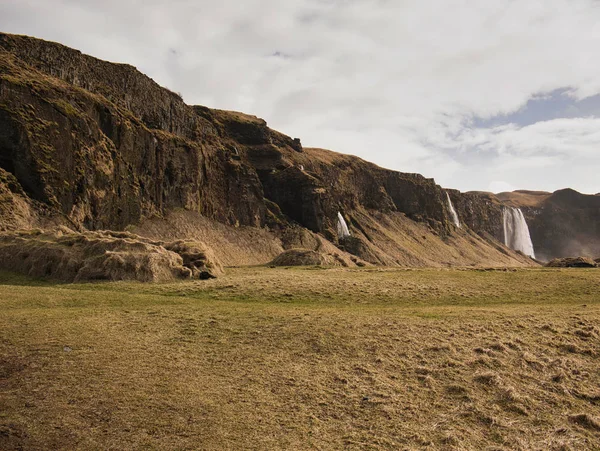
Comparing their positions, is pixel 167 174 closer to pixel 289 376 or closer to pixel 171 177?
pixel 171 177

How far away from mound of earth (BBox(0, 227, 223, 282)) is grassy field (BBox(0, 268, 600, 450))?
8.42 metres

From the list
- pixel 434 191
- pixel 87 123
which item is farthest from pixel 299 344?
pixel 434 191

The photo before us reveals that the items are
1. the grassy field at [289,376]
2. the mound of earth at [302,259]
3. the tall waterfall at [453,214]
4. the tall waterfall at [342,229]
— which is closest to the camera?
the grassy field at [289,376]

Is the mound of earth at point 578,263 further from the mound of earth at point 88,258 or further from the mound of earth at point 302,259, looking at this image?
the mound of earth at point 88,258

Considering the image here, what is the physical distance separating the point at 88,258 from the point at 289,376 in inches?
1139

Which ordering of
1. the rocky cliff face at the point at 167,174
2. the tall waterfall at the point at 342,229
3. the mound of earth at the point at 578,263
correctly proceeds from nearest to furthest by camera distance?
the rocky cliff face at the point at 167,174, the mound of earth at the point at 578,263, the tall waterfall at the point at 342,229

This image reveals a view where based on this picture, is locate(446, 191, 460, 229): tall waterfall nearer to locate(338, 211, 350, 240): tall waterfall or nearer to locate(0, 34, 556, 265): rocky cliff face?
locate(0, 34, 556, 265): rocky cliff face

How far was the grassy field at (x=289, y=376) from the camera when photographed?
43.1ft

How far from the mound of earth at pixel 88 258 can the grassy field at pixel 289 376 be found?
842 centimetres

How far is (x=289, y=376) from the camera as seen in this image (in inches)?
677

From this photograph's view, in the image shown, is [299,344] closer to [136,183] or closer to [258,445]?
[258,445]

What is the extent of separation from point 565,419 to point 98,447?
1535 cm

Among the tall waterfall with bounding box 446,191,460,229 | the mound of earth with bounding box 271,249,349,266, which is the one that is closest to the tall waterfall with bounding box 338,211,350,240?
the mound of earth with bounding box 271,249,349,266

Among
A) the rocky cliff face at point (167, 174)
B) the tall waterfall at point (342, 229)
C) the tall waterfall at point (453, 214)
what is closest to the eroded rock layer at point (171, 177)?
Result: the rocky cliff face at point (167, 174)
